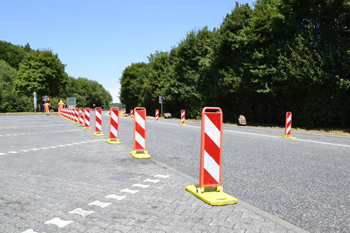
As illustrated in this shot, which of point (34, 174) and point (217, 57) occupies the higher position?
point (217, 57)

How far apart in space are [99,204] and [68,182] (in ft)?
4.54

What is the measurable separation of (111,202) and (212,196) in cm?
145

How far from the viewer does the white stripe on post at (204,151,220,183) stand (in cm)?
427

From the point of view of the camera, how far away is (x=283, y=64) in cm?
1784

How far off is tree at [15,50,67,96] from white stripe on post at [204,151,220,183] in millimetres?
57442

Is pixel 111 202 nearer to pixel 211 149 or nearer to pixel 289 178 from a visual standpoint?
pixel 211 149

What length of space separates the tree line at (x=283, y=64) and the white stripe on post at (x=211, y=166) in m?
13.2

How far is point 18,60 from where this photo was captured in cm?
9506

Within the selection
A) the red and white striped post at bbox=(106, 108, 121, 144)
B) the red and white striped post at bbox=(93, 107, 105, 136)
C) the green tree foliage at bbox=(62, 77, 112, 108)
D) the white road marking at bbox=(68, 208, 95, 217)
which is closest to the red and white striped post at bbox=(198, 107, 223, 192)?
the white road marking at bbox=(68, 208, 95, 217)

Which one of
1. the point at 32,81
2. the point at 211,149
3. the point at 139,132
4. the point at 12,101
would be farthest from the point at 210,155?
the point at 12,101

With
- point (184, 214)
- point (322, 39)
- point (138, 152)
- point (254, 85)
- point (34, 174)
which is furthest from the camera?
point (254, 85)

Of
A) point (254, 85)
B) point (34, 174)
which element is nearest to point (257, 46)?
point (254, 85)

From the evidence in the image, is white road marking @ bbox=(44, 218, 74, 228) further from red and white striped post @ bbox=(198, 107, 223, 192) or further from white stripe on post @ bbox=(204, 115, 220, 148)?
white stripe on post @ bbox=(204, 115, 220, 148)

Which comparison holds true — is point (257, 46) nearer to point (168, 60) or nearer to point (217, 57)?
point (217, 57)
